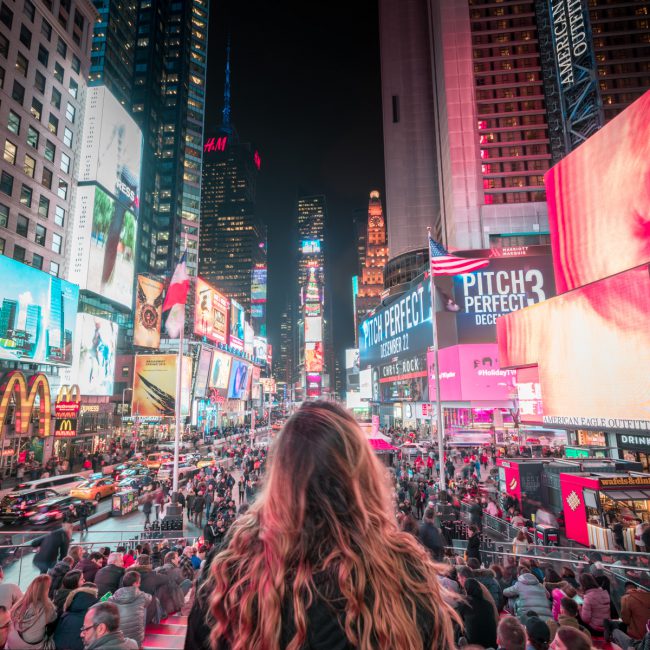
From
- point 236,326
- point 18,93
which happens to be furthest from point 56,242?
point 236,326

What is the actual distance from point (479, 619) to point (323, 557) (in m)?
4.44

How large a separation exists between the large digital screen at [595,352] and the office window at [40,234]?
4150 cm

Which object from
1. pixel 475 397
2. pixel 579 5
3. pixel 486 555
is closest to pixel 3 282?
pixel 486 555

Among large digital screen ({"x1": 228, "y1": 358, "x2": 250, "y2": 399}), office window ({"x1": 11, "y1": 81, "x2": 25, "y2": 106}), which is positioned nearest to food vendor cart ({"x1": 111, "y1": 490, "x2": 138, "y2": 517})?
office window ({"x1": 11, "y1": 81, "x2": 25, "y2": 106})

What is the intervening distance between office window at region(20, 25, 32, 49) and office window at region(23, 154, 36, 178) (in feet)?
33.0

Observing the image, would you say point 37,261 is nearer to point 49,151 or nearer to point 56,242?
point 56,242

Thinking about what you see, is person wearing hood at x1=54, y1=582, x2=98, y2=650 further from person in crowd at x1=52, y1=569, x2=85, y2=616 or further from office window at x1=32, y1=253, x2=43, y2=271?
office window at x1=32, y1=253, x2=43, y2=271

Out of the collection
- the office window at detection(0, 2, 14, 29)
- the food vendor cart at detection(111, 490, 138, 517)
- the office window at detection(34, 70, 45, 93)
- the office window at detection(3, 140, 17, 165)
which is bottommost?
the food vendor cart at detection(111, 490, 138, 517)

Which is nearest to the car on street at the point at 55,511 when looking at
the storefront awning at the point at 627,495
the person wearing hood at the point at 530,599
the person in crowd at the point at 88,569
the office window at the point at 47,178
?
the person in crowd at the point at 88,569

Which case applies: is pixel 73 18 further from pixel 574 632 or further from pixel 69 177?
pixel 574 632

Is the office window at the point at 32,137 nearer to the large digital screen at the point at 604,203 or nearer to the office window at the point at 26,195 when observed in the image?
the office window at the point at 26,195

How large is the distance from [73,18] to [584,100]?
5197cm

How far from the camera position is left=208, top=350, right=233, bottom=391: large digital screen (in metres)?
62.2

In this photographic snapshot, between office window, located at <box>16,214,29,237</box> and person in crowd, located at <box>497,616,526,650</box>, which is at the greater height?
office window, located at <box>16,214,29,237</box>
